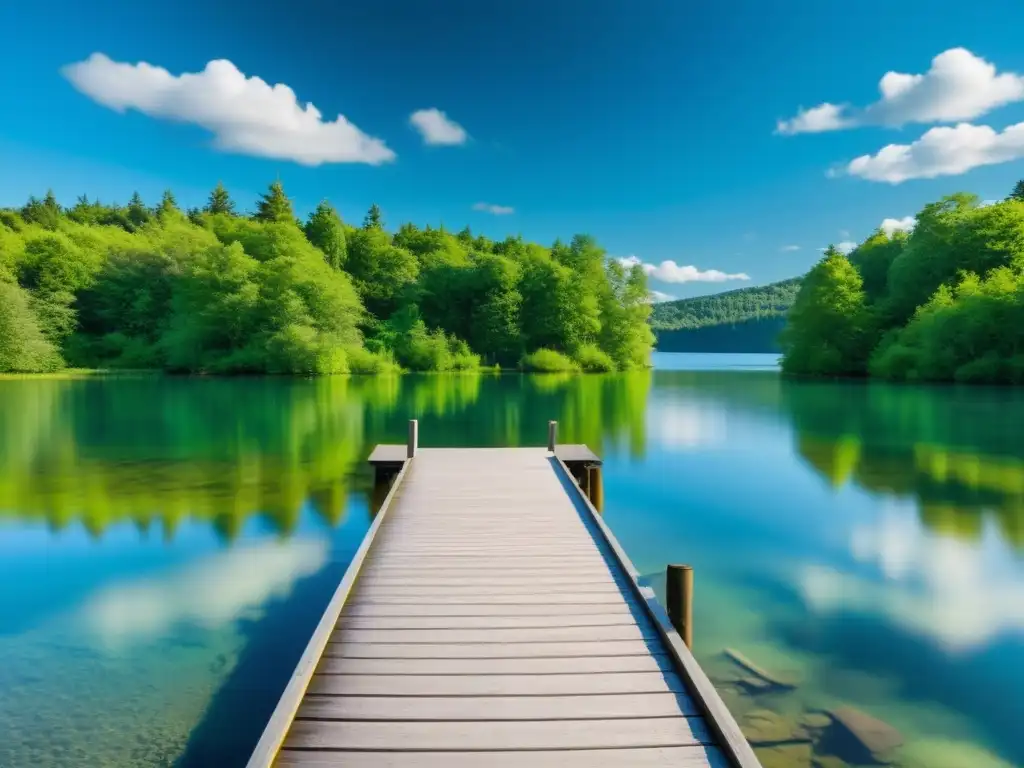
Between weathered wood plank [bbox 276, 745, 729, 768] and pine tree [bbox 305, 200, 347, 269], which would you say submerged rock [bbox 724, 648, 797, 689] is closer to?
weathered wood plank [bbox 276, 745, 729, 768]

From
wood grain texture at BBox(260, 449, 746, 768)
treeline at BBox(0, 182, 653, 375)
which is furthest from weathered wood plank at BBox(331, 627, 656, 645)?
treeline at BBox(0, 182, 653, 375)

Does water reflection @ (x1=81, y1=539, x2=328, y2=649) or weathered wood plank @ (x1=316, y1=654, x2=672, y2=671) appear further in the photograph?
water reflection @ (x1=81, y1=539, x2=328, y2=649)

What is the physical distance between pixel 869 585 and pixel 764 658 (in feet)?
9.27

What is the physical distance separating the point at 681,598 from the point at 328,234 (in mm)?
63940

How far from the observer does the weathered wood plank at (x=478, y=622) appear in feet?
15.2

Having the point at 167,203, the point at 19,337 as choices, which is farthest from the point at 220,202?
the point at 19,337

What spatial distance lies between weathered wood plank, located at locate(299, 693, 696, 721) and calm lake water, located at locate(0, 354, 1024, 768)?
52.7 inches

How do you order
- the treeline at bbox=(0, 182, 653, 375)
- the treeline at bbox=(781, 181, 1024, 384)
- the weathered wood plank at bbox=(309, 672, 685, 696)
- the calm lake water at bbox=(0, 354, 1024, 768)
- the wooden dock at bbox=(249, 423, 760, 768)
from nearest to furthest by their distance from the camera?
the wooden dock at bbox=(249, 423, 760, 768), the weathered wood plank at bbox=(309, 672, 685, 696), the calm lake water at bbox=(0, 354, 1024, 768), the treeline at bbox=(781, 181, 1024, 384), the treeline at bbox=(0, 182, 653, 375)

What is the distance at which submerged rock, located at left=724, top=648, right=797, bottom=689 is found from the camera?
17.8 feet

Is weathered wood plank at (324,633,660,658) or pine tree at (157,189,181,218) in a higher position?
pine tree at (157,189,181,218)

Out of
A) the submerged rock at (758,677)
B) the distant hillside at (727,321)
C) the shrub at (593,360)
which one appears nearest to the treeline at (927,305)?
the shrub at (593,360)

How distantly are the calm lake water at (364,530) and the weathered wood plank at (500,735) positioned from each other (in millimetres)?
1493

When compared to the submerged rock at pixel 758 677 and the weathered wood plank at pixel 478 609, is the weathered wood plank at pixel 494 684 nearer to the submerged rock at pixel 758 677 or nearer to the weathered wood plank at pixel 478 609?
the weathered wood plank at pixel 478 609

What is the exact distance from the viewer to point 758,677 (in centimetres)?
555
